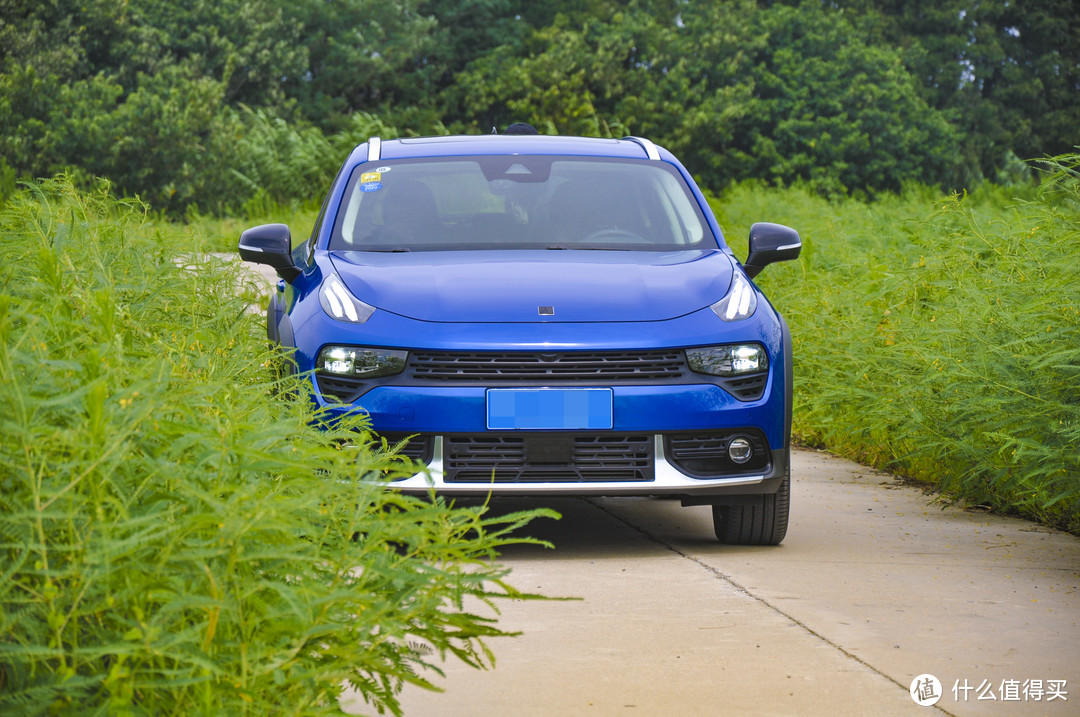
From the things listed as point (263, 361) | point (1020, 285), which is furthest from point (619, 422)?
point (1020, 285)

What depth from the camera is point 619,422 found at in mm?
5398

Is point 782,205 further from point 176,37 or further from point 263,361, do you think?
point 176,37

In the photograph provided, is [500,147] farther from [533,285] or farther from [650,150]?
[533,285]

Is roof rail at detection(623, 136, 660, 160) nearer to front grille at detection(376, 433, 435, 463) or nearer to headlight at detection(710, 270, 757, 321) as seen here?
headlight at detection(710, 270, 757, 321)

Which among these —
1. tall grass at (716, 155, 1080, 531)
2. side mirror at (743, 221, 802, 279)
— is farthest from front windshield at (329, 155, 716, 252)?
tall grass at (716, 155, 1080, 531)

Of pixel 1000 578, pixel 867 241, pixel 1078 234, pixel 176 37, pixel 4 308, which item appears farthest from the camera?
pixel 176 37

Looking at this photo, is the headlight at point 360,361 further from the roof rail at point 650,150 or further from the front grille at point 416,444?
the roof rail at point 650,150

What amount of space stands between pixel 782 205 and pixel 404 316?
16.5 m

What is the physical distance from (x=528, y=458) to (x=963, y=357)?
8.75 feet

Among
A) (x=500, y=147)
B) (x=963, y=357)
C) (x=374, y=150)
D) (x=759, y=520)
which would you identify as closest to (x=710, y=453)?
(x=759, y=520)

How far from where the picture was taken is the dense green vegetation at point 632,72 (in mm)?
38219

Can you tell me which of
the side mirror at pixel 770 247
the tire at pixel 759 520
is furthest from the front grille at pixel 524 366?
the side mirror at pixel 770 247

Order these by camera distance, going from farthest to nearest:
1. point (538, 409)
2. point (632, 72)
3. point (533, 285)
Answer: point (632, 72) < point (533, 285) < point (538, 409)

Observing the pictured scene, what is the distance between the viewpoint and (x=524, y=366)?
5.39 metres
